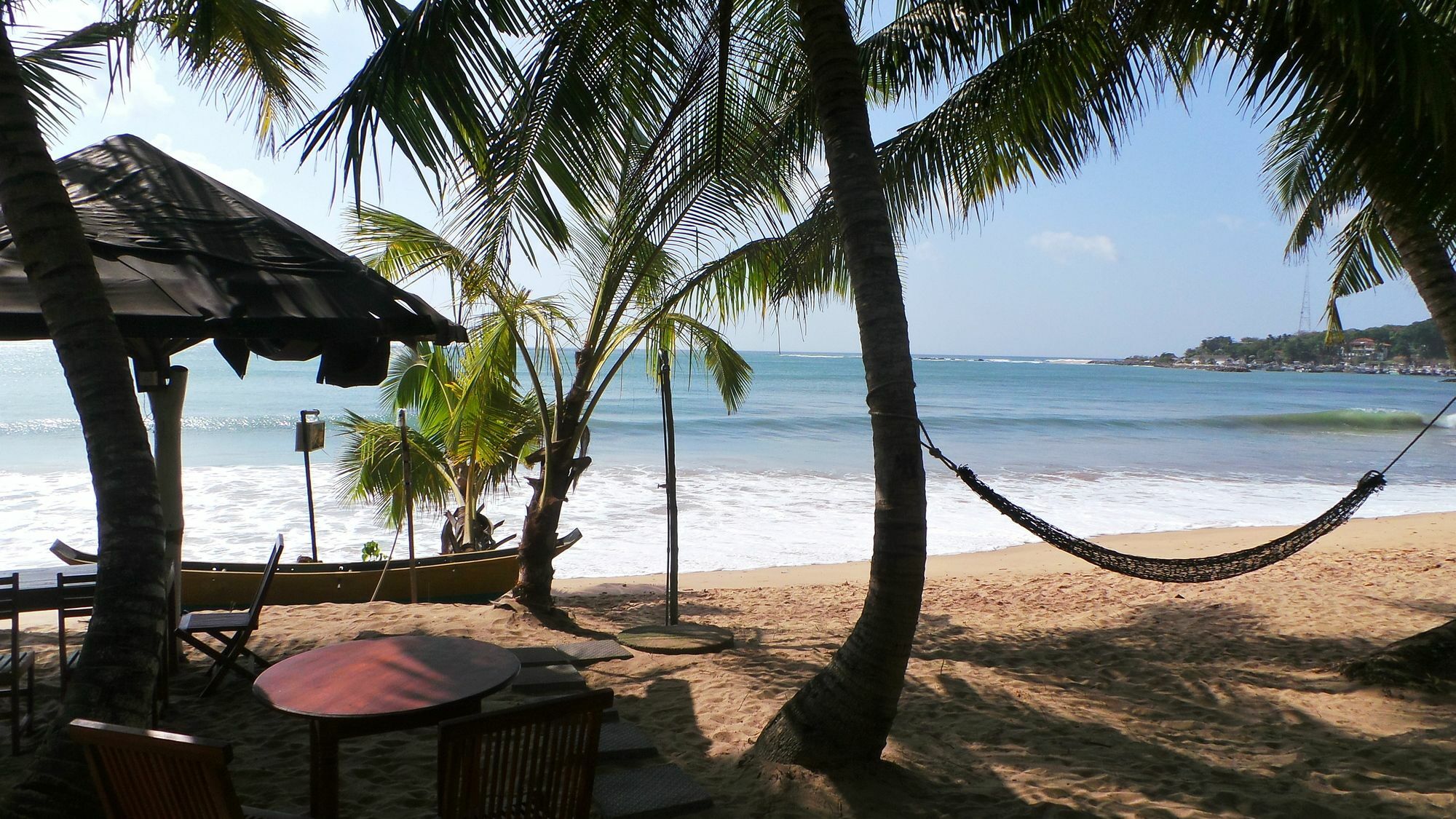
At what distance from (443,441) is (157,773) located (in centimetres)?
685

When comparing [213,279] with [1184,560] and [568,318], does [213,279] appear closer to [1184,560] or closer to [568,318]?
[568,318]

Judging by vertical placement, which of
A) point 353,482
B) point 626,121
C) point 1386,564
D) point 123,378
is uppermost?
point 626,121

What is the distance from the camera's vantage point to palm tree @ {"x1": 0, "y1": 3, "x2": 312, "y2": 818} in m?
2.34

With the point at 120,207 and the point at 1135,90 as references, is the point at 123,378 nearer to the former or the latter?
the point at 120,207

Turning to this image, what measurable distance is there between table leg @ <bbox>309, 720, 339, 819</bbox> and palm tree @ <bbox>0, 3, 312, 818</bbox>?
0.45m

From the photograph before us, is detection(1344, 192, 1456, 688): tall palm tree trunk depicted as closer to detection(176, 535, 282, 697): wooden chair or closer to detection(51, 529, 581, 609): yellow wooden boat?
detection(51, 529, 581, 609): yellow wooden boat

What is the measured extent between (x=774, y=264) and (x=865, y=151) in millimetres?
2753

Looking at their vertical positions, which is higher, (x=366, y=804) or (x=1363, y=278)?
(x=1363, y=278)

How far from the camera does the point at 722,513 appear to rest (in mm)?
14656

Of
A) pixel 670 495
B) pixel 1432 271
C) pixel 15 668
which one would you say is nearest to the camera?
pixel 15 668

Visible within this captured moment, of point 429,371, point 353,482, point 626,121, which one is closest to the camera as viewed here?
point 626,121

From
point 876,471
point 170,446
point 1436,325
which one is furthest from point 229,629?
point 1436,325

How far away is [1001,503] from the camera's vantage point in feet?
15.1

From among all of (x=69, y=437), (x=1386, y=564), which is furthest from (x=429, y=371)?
(x=69, y=437)
